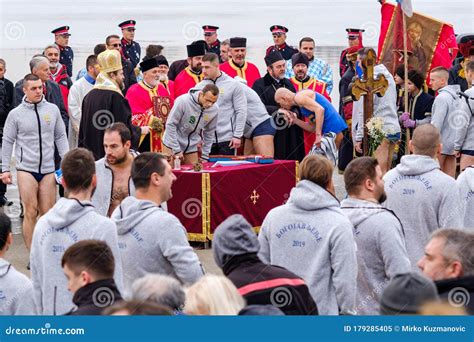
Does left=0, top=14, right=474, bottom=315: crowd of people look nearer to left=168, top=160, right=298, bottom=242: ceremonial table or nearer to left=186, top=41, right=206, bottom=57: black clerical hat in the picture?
left=186, top=41, right=206, bottom=57: black clerical hat

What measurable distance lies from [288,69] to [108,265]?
38.9ft

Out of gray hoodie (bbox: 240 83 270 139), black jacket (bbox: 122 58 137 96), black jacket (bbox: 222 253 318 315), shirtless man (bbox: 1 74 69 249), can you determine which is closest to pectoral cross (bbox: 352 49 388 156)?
gray hoodie (bbox: 240 83 270 139)

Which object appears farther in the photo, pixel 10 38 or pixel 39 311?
pixel 10 38

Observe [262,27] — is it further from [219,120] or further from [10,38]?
[219,120]

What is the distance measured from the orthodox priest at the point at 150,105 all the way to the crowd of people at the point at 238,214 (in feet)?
0.07

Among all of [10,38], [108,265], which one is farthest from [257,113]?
[10,38]

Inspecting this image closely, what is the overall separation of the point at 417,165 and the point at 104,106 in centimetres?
403

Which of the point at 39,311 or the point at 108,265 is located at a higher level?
the point at 108,265

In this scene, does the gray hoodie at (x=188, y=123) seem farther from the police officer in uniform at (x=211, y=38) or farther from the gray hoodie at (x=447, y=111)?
the police officer in uniform at (x=211, y=38)

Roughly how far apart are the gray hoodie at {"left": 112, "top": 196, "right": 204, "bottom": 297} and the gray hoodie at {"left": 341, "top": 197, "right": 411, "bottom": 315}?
1.03 m

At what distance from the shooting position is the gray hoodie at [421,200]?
25.6 feet

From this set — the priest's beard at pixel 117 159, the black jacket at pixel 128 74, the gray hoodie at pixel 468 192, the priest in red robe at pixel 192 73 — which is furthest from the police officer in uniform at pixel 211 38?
the gray hoodie at pixel 468 192

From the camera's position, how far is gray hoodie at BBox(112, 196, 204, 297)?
6430mm
